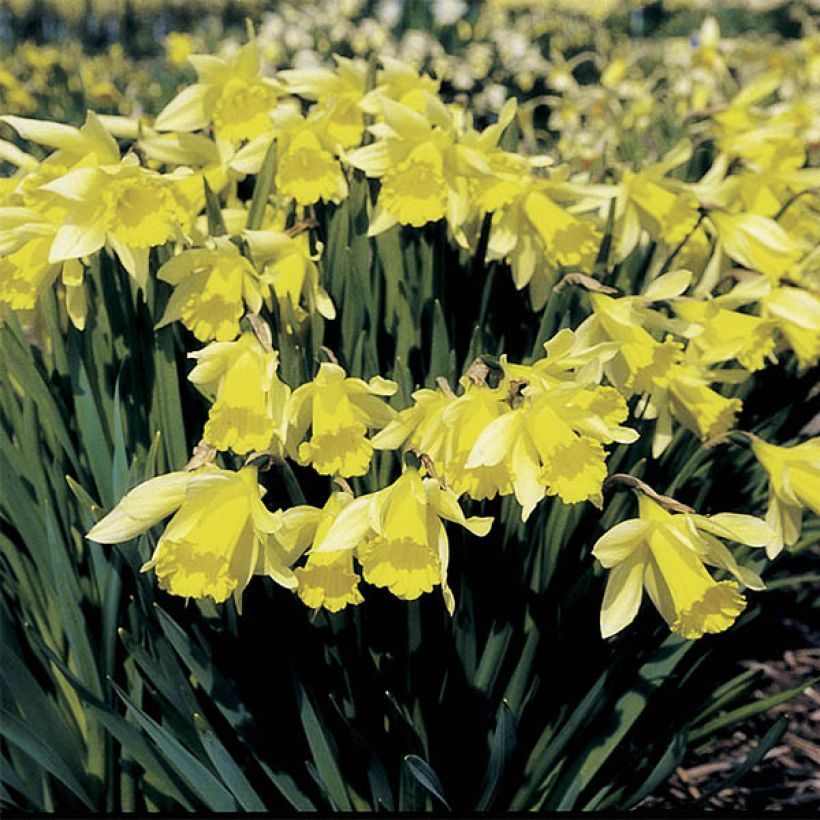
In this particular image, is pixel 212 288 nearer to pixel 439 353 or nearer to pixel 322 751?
pixel 439 353

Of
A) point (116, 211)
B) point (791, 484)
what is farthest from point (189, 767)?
point (791, 484)

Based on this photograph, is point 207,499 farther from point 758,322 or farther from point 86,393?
point 758,322

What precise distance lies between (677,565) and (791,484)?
26 cm

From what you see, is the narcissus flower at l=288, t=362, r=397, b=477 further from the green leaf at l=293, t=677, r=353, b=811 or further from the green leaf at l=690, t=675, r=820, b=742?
the green leaf at l=690, t=675, r=820, b=742

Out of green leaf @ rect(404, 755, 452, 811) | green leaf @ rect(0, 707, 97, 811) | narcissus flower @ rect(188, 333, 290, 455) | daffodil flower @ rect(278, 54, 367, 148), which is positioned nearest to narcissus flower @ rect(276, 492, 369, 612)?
narcissus flower @ rect(188, 333, 290, 455)

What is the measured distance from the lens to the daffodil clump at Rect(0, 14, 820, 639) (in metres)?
1.16

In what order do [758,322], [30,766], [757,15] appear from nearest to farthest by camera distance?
[30,766], [758,322], [757,15]

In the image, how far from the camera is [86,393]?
4.73 ft

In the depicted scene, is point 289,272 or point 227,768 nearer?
point 227,768

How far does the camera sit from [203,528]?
1.13 metres

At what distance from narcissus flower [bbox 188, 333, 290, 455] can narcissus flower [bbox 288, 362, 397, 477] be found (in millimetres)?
25

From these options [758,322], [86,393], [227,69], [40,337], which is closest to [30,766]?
[86,393]

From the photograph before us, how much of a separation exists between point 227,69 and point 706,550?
1.13 meters

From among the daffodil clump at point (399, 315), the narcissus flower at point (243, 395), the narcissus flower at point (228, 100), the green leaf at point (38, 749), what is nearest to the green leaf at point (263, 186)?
the daffodil clump at point (399, 315)
